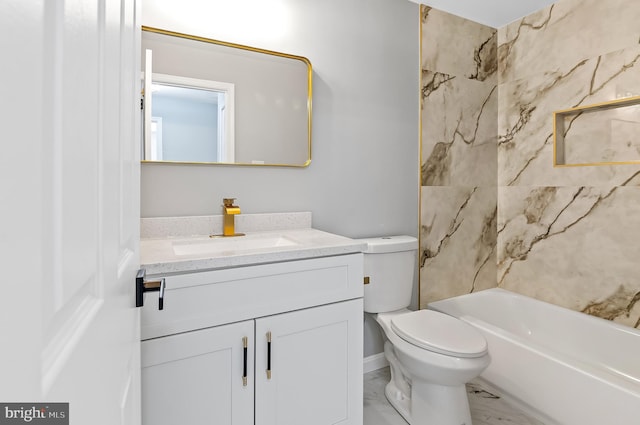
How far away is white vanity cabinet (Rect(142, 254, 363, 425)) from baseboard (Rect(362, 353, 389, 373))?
682mm

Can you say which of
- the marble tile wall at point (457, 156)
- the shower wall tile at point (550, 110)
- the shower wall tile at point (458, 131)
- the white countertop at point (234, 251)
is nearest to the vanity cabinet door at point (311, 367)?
the white countertop at point (234, 251)

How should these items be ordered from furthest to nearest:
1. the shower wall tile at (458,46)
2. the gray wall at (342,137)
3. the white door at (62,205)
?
the shower wall tile at (458,46) → the gray wall at (342,137) → the white door at (62,205)

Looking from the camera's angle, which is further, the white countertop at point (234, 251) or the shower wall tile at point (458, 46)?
the shower wall tile at point (458, 46)

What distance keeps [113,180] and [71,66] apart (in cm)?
22

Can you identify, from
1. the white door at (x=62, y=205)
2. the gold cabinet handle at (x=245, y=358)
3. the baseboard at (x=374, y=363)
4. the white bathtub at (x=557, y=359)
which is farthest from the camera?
the baseboard at (x=374, y=363)

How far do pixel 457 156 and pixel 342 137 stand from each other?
962mm

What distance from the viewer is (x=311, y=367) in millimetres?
1297

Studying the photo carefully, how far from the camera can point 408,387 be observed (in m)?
1.78

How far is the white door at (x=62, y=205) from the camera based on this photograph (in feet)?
0.61

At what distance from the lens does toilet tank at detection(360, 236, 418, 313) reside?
1.85m

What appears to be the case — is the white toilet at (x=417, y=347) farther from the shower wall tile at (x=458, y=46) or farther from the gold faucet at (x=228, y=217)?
the shower wall tile at (x=458, y=46)

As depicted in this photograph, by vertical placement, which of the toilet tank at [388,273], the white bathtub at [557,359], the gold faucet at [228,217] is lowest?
the white bathtub at [557,359]

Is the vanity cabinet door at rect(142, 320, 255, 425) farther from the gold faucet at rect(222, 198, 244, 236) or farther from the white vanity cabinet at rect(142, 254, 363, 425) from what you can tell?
the gold faucet at rect(222, 198, 244, 236)

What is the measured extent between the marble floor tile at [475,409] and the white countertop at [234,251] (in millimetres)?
992
